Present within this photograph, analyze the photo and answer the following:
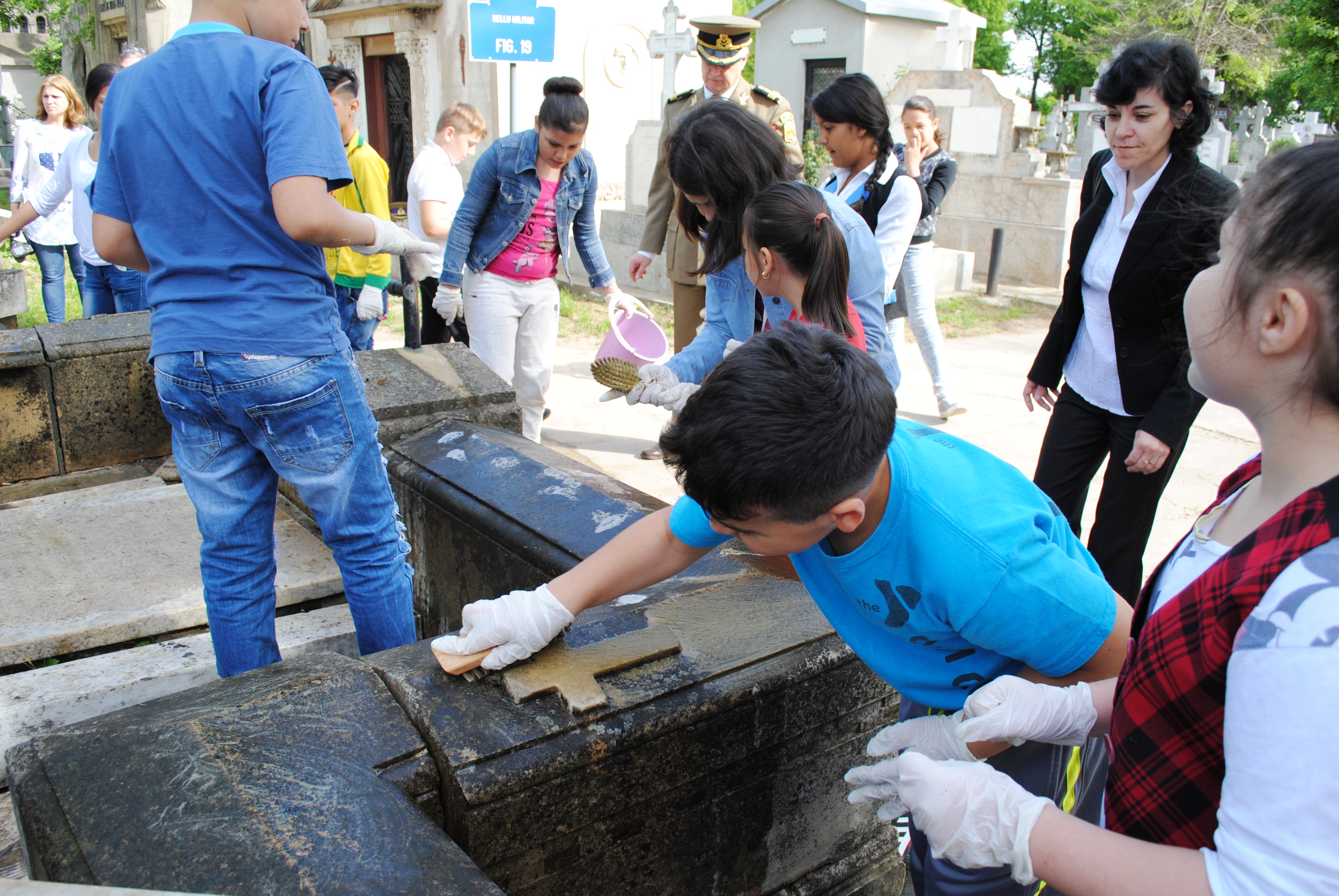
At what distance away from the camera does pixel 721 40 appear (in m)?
4.46

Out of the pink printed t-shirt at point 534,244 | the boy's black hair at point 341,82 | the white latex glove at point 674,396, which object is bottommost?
the white latex glove at point 674,396

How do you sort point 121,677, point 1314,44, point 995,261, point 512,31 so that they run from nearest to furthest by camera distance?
point 121,677
point 512,31
point 995,261
point 1314,44

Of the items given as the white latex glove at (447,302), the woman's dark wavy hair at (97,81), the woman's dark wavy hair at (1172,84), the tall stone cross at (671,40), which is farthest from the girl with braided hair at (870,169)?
the tall stone cross at (671,40)

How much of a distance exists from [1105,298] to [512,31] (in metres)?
4.76

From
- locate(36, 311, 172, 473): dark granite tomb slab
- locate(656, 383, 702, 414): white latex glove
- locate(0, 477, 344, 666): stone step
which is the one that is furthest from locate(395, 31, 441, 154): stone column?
locate(656, 383, 702, 414): white latex glove

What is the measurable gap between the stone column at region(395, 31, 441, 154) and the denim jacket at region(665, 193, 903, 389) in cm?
1068

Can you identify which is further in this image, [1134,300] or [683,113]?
[683,113]

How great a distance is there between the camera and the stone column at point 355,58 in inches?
550

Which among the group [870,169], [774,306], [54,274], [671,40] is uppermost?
[671,40]

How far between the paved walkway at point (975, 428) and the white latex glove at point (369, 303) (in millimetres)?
1239

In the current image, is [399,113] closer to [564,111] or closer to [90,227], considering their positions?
[90,227]

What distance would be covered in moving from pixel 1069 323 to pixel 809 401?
1872mm

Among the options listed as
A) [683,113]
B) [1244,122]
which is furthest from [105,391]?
[1244,122]

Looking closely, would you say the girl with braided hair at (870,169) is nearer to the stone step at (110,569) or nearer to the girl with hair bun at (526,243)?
the girl with hair bun at (526,243)
